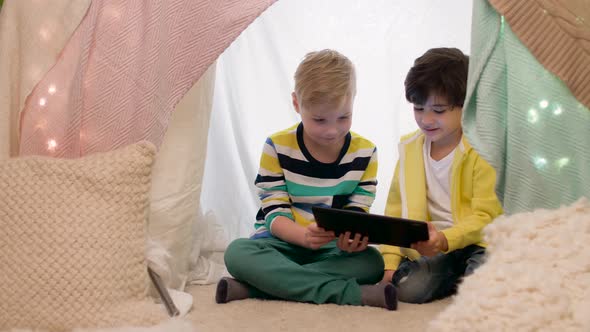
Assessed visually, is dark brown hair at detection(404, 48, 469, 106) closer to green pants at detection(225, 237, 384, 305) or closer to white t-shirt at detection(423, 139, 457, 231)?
white t-shirt at detection(423, 139, 457, 231)

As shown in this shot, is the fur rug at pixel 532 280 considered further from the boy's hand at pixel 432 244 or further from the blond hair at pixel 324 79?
the blond hair at pixel 324 79

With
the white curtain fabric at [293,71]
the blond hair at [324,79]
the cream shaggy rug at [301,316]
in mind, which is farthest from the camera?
the white curtain fabric at [293,71]

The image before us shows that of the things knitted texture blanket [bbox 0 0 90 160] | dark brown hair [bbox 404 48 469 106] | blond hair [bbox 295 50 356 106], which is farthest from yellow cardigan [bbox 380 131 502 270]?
knitted texture blanket [bbox 0 0 90 160]

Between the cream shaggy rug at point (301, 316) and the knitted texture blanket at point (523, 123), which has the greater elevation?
the knitted texture blanket at point (523, 123)

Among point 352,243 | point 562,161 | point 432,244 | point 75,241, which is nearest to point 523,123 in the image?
point 562,161

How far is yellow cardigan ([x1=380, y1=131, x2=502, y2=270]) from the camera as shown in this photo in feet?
5.59

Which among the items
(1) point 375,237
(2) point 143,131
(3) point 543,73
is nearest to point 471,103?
(3) point 543,73

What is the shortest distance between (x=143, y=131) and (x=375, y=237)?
0.57m

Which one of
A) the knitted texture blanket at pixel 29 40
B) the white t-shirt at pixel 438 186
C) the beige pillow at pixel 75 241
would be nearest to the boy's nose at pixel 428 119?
the white t-shirt at pixel 438 186

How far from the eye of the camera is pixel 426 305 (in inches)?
65.4

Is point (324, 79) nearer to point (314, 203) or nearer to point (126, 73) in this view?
point (314, 203)

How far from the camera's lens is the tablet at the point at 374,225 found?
4.90ft

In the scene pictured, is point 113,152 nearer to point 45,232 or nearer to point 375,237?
point 45,232

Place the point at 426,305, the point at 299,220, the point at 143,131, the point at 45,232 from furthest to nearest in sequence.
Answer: the point at 299,220 → the point at 426,305 → the point at 143,131 → the point at 45,232
